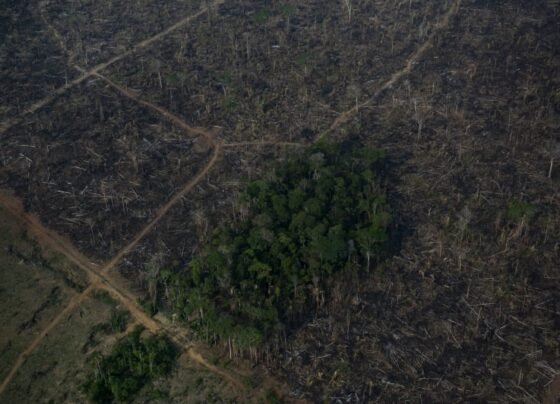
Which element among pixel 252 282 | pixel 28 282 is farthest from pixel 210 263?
pixel 28 282

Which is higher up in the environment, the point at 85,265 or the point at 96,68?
the point at 96,68

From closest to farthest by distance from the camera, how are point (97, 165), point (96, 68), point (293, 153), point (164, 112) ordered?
point (97, 165) → point (293, 153) → point (164, 112) → point (96, 68)

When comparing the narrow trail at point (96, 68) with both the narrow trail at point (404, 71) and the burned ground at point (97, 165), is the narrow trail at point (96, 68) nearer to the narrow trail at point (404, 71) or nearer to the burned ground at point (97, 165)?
the burned ground at point (97, 165)

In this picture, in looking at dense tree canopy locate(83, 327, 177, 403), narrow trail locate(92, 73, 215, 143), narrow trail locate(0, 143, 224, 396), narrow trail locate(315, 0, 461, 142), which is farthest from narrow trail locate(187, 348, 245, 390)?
narrow trail locate(315, 0, 461, 142)

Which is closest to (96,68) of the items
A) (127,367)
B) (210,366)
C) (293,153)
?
(293,153)

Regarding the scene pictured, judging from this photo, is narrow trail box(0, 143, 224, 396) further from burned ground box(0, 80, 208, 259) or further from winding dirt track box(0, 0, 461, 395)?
burned ground box(0, 80, 208, 259)

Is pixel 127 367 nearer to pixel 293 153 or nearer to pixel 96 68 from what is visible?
pixel 293 153
